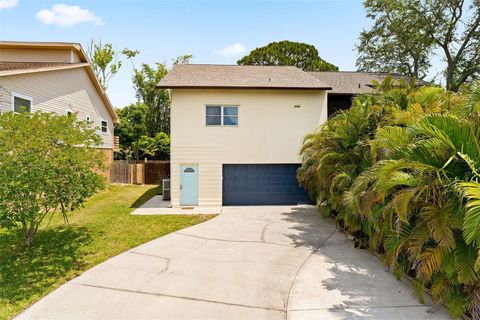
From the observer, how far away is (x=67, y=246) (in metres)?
7.88

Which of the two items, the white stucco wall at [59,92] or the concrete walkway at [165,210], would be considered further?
the concrete walkway at [165,210]

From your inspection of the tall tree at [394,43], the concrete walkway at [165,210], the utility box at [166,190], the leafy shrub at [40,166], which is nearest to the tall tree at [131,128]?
the utility box at [166,190]

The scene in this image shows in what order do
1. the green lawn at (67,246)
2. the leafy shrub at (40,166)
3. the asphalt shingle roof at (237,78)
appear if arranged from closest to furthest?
the green lawn at (67,246)
the leafy shrub at (40,166)
the asphalt shingle roof at (237,78)

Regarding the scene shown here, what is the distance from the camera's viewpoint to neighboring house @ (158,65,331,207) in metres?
13.3

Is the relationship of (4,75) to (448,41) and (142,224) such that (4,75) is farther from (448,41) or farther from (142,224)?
(448,41)

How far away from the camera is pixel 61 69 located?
14859mm

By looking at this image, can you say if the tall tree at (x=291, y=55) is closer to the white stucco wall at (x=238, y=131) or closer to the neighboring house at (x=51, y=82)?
the neighboring house at (x=51, y=82)

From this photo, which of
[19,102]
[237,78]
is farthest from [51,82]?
[237,78]

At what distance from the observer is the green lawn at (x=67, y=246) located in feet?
18.2

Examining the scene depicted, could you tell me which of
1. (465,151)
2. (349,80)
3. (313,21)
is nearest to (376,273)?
(465,151)

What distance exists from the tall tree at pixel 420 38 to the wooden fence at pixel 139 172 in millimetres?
21097

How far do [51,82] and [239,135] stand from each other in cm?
1024

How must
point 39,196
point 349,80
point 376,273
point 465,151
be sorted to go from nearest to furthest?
point 465,151 < point 376,273 < point 39,196 < point 349,80

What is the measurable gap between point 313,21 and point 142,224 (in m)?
11.3
